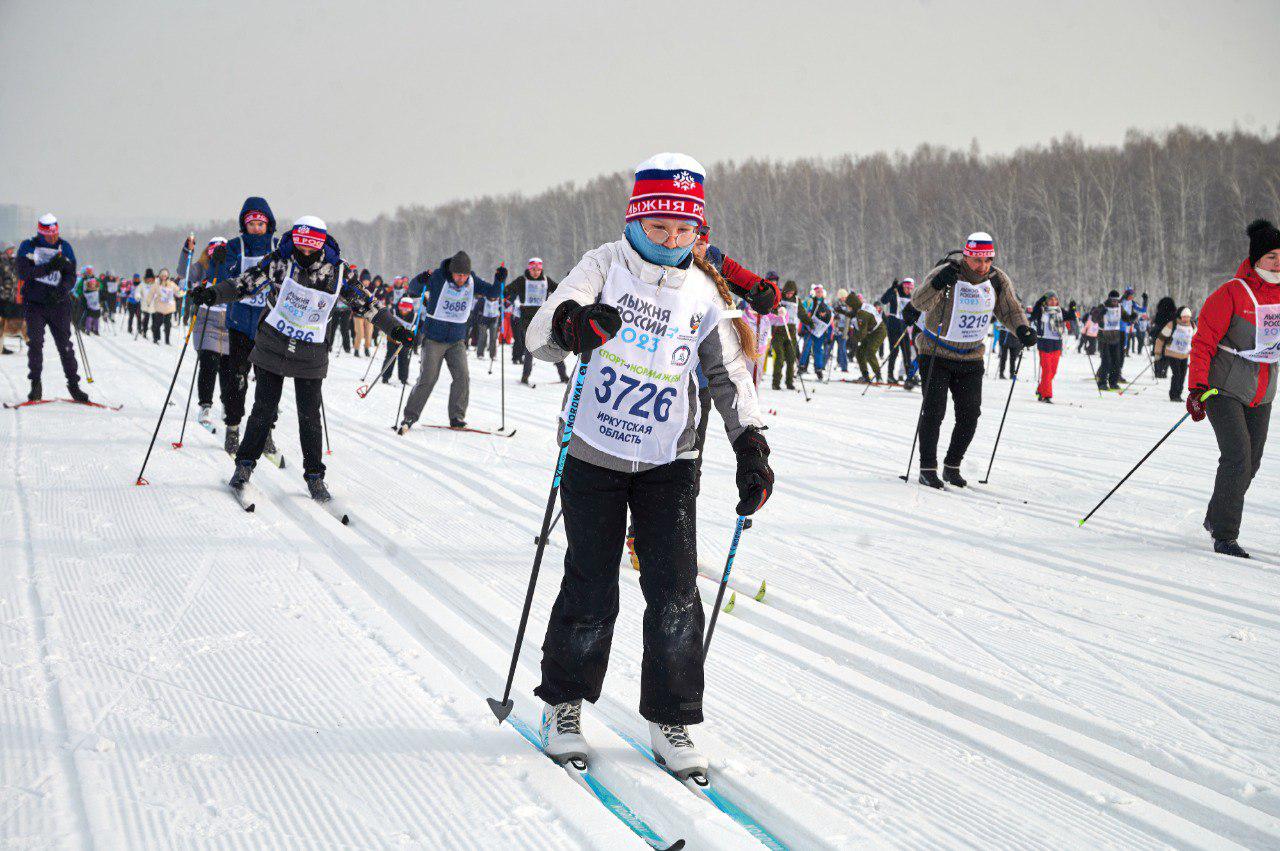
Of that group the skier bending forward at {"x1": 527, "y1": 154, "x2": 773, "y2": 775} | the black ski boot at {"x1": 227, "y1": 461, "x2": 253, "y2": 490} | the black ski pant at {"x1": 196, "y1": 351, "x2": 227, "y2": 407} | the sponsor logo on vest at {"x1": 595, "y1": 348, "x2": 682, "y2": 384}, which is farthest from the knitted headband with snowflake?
the black ski pant at {"x1": 196, "y1": 351, "x2": 227, "y2": 407}

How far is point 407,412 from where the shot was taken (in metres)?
9.12

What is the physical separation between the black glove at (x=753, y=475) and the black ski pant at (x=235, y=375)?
505 cm

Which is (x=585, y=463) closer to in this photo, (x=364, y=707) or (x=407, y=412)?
(x=364, y=707)

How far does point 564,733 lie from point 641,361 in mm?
1105

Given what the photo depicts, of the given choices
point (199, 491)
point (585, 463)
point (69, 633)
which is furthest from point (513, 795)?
point (199, 491)

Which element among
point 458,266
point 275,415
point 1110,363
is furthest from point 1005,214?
point 275,415

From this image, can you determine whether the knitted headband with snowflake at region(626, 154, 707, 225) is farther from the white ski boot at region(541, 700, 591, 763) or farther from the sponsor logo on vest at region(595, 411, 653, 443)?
the white ski boot at region(541, 700, 591, 763)

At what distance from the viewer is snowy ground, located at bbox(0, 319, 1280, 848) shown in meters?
2.37

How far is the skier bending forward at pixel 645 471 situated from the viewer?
2.56 metres

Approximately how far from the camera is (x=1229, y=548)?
5238mm

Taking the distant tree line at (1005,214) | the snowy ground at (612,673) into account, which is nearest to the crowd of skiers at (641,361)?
the snowy ground at (612,673)

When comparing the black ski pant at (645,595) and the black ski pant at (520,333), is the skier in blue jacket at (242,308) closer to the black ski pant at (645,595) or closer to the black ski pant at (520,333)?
the black ski pant at (645,595)

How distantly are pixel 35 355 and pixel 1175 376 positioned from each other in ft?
50.9

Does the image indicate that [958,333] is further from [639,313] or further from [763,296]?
[639,313]
